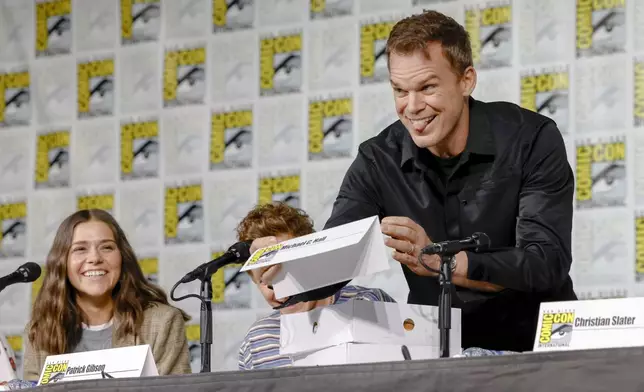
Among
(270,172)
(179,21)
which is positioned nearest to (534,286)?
(270,172)

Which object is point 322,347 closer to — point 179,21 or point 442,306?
point 442,306

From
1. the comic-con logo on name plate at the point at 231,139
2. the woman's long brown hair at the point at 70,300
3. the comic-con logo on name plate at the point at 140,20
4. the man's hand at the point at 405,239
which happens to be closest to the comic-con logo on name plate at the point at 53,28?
the comic-con logo on name plate at the point at 140,20

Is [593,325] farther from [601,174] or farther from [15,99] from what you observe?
[15,99]

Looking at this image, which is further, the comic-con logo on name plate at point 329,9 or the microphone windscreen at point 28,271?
the comic-con logo on name plate at point 329,9

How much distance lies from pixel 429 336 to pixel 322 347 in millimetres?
211

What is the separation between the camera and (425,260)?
221 cm

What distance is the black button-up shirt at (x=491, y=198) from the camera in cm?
249

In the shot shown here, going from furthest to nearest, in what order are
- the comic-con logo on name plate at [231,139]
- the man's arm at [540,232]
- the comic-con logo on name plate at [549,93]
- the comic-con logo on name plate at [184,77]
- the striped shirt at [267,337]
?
the comic-con logo on name plate at [184,77] → the comic-con logo on name plate at [231,139] → the comic-con logo on name plate at [549,93] → the striped shirt at [267,337] → the man's arm at [540,232]

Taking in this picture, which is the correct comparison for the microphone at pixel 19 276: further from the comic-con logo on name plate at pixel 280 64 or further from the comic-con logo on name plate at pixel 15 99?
the comic-con logo on name plate at pixel 15 99

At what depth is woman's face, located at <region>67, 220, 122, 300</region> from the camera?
354cm

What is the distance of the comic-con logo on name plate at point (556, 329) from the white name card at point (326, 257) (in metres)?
0.30

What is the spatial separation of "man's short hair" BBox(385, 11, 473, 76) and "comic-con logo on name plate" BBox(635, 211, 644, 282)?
133 cm

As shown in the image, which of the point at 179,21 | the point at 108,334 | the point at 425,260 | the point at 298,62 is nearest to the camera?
the point at 425,260

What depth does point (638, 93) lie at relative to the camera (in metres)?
3.64
